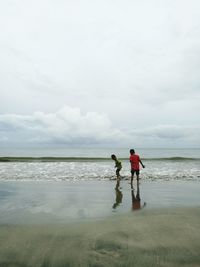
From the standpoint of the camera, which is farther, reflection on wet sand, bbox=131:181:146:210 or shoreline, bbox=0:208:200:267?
reflection on wet sand, bbox=131:181:146:210

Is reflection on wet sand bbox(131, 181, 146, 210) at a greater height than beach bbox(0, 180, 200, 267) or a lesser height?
greater

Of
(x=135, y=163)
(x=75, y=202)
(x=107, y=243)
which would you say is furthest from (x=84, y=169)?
(x=107, y=243)

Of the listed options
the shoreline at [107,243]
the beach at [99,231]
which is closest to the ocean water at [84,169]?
the beach at [99,231]

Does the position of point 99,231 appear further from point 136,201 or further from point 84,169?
point 84,169

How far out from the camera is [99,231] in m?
6.40

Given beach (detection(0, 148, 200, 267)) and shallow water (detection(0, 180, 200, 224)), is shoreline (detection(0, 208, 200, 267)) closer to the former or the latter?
beach (detection(0, 148, 200, 267))

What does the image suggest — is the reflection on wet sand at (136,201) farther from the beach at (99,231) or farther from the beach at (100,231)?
the beach at (99,231)

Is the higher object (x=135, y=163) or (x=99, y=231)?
(x=135, y=163)

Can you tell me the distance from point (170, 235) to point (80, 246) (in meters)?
2.09

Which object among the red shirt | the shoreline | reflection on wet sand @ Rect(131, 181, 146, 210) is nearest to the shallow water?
reflection on wet sand @ Rect(131, 181, 146, 210)

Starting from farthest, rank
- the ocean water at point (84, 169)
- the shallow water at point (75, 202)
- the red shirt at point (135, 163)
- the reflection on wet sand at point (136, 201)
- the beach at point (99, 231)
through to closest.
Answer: the ocean water at point (84, 169) → the red shirt at point (135, 163) → the reflection on wet sand at point (136, 201) → the shallow water at point (75, 202) → the beach at point (99, 231)

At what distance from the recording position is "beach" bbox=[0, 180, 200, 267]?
4.95 metres

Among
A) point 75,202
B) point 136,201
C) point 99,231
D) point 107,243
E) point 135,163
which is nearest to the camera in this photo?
point 107,243

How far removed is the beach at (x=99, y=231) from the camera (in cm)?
495
